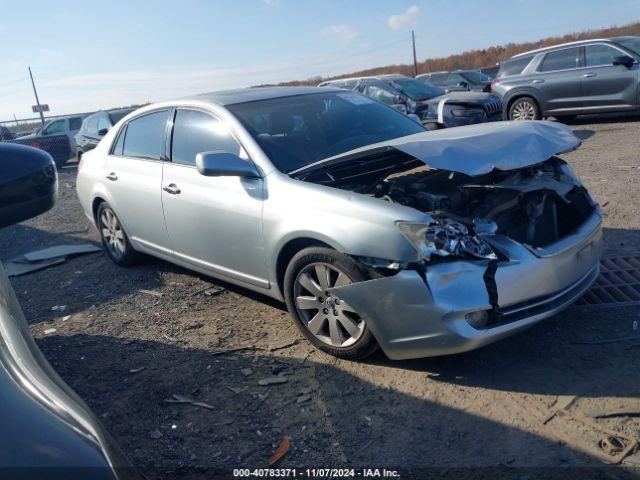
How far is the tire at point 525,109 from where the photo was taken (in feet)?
42.0

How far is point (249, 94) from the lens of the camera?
4934 mm

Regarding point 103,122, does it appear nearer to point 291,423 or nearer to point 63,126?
point 63,126

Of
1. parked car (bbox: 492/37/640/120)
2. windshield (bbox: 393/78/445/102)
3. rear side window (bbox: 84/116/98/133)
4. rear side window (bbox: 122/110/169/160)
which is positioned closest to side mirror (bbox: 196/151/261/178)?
rear side window (bbox: 122/110/169/160)

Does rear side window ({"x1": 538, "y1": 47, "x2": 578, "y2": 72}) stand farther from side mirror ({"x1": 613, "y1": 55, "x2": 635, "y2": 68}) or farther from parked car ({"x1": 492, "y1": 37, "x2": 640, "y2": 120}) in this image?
side mirror ({"x1": 613, "y1": 55, "x2": 635, "y2": 68})

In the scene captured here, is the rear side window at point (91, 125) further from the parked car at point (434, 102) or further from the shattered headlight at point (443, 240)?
the shattered headlight at point (443, 240)

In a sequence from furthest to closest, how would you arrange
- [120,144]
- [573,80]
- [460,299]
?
[573,80] → [120,144] → [460,299]

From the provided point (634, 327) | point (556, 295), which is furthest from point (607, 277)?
point (556, 295)

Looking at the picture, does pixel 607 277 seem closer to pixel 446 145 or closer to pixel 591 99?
pixel 446 145

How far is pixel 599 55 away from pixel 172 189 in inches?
422

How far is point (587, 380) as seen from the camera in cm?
319

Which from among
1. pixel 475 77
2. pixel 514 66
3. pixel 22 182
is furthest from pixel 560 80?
pixel 22 182

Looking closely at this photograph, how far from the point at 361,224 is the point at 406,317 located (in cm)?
58

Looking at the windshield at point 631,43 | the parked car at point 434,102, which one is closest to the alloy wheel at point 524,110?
the parked car at point 434,102

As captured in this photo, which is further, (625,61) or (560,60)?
(560,60)
